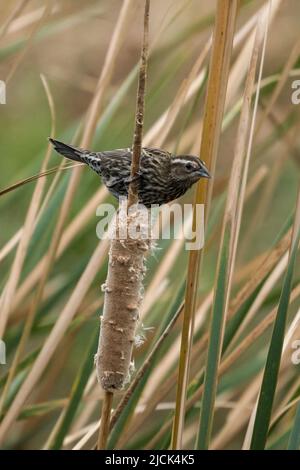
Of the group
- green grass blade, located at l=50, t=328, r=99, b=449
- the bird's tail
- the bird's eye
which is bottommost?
green grass blade, located at l=50, t=328, r=99, b=449

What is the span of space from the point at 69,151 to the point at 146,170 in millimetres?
197

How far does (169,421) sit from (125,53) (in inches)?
53.4

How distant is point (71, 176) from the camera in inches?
67.4

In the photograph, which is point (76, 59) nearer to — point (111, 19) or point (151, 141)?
point (111, 19)

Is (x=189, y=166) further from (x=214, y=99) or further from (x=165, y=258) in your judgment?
(x=214, y=99)

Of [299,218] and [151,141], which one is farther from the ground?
[151,141]

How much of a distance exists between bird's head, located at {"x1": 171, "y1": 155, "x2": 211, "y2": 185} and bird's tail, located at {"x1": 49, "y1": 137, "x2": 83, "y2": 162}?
0.23 metres

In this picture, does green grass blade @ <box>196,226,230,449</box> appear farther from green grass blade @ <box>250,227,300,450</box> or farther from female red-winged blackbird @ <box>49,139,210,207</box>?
female red-winged blackbird @ <box>49,139,210,207</box>

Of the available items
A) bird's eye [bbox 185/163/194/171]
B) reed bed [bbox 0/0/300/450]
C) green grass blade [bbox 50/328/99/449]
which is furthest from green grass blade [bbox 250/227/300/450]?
bird's eye [bbox 185/163/194/171]

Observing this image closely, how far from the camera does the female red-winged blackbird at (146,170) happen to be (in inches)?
72.5

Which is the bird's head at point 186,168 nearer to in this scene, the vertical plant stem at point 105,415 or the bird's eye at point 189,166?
the bird's eye at point 189,166

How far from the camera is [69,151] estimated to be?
190 cm

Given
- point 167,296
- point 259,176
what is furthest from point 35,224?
point 259,176

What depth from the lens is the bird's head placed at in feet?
5.67
